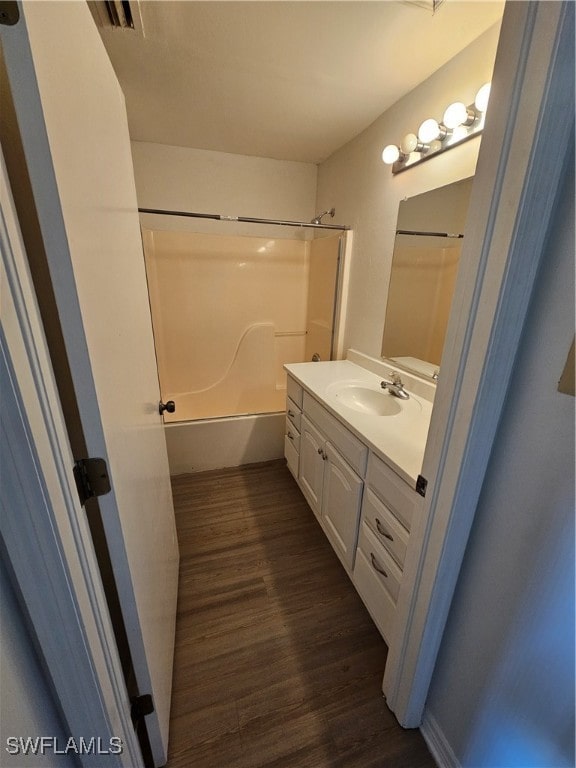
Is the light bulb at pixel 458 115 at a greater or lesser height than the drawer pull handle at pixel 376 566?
greater

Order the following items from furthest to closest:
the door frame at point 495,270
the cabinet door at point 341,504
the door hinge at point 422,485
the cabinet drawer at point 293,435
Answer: the cabinet drawer at point 293,435 < the cabinet door at point 341,504 < the door hinge at point 422,485 < the door frame at point 495,270

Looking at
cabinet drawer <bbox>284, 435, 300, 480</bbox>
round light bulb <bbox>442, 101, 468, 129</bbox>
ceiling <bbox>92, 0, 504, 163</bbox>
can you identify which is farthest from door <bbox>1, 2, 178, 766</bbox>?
round light bulb <bbox>442, 101, 468, 129</bbox>

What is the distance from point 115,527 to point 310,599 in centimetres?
116

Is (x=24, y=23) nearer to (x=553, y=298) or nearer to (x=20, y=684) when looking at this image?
(x=553, y=298)

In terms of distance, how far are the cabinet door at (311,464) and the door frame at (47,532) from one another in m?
1.17

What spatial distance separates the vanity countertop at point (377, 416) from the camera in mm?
1078

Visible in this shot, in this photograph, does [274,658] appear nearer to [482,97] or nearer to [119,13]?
[482,97]

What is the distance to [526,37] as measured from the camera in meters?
0.52

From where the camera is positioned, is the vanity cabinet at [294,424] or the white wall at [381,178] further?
the vanity cabinet at [294,424]

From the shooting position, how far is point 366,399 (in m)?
1.77

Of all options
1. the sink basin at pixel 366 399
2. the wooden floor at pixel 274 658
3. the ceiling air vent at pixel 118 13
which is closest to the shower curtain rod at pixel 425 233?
the sink basin at pixel 366 399

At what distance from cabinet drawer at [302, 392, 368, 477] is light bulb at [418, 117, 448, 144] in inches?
51.6

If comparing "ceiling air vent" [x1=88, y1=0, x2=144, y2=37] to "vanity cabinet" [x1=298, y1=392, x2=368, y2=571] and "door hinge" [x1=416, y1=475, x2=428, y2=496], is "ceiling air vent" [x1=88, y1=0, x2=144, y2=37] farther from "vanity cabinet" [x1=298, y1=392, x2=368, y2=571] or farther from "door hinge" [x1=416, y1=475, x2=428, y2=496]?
"door hinge" [x1=416, y1=475, x2=428, y2=496]

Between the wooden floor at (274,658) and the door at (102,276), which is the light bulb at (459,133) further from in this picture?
the wooden floor at (274,658)
